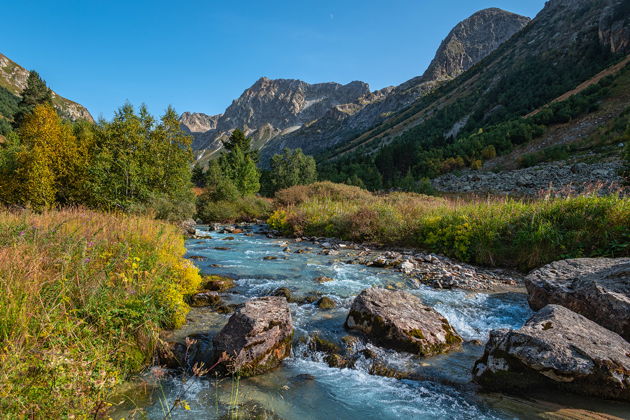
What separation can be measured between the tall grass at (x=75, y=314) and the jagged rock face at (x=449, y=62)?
162286mm

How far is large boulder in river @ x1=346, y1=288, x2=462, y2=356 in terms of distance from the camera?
486cm

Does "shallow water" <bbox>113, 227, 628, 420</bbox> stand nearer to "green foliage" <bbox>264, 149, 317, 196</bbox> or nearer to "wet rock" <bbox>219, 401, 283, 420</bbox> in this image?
"wet rock" <bbox>219, 401, 283, 420</bbox>

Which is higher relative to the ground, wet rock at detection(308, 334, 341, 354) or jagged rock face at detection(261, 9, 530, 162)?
jagged rock face at detection(261, 9, 530, 162)

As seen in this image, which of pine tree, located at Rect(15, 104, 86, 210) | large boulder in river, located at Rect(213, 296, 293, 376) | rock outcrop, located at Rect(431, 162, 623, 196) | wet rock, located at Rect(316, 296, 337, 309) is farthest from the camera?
rock outcrop, located at Rect(431, 162, 623, 196)

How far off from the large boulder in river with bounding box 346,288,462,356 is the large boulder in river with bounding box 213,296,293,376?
1347 mm

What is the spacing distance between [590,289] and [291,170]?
142 ft

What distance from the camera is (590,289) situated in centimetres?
526

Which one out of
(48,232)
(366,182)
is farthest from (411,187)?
(48,232)

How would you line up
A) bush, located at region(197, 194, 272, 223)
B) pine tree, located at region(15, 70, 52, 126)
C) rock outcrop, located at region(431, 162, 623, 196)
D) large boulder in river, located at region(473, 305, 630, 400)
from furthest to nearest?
1. pine tree, located at region(15, 70, 52, 126)
2. bush, located at region(197, 194, 272, 223)
3. rock outcrop, located at region(431, 162, 623, 196)
4. large boulder in river, located at region(473, 305, 630, 400)

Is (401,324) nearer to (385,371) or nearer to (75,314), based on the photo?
(385,371)

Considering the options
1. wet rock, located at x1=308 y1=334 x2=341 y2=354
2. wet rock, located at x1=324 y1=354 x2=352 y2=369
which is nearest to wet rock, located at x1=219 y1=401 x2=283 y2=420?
wet rock, located at x1=324 y1=354 x2=352 y2=369

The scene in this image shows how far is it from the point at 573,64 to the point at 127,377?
84330 millimetres

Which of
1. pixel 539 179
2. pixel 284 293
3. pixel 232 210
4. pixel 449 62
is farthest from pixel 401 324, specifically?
pixel 449 62

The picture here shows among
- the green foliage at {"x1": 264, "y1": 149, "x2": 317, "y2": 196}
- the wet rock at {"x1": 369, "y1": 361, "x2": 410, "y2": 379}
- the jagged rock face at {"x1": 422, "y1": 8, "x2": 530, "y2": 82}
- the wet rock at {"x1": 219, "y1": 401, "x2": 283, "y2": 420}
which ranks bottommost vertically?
the wet rock at {"x1": 369, "y1": 361, "x2": 410, "y2": 379}
